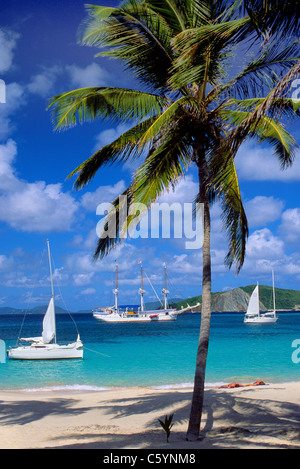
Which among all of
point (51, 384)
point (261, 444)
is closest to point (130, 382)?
point (51, 384)

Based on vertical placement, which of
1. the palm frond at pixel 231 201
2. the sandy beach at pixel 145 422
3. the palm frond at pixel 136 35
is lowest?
the sandy beach at pixel 145 422

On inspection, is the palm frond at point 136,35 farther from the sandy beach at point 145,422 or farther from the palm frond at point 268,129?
the sandy beach at point 145,422

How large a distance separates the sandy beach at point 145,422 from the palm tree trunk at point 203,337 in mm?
375

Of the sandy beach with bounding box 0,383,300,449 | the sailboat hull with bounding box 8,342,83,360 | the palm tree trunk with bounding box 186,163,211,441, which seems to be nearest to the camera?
the palm tree trunk with bounding box 186,163,211,441

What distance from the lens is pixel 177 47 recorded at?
705 centimetres

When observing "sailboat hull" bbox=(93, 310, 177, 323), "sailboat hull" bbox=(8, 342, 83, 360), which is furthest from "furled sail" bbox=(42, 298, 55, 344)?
"sailboat hull" bbox=(93, 310, 177, 323)

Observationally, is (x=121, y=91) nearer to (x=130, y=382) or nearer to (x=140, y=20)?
(x=140, y=20)

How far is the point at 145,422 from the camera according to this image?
10.6m

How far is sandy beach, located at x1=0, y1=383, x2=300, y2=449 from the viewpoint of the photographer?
804 centimetres

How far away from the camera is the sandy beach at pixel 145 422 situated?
8.04m

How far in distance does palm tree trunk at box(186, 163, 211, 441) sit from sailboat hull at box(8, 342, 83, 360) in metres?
23.6

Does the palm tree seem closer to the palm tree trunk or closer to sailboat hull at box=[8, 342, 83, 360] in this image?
the palm tree trunk

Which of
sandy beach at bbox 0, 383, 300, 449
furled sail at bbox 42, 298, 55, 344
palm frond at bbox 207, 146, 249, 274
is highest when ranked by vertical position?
palm frond at bbox 207, 146, 249, 274

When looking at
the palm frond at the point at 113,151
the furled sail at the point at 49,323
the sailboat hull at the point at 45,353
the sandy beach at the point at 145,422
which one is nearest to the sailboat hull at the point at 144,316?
the furled sail at the point at 49,323
